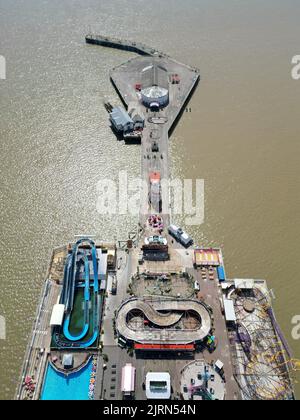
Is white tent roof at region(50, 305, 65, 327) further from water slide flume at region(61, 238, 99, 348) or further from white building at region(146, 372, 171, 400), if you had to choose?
white building at region(146, 372, 171, 400)

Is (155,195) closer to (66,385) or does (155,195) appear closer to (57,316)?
(57,316)

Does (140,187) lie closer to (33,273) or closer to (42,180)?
(42,180)

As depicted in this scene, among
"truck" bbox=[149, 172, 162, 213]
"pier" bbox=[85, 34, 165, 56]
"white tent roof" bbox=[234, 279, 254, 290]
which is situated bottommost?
"white tent roof" bbox=[234, 279, 254, 290]

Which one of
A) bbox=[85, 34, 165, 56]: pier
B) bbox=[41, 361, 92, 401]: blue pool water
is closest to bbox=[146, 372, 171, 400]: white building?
bbox=[41, 361, 92, 401]: blue pool water

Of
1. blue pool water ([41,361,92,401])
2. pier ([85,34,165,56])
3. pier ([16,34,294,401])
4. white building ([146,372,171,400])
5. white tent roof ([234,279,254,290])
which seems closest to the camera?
white building ([146,372,171,400])
